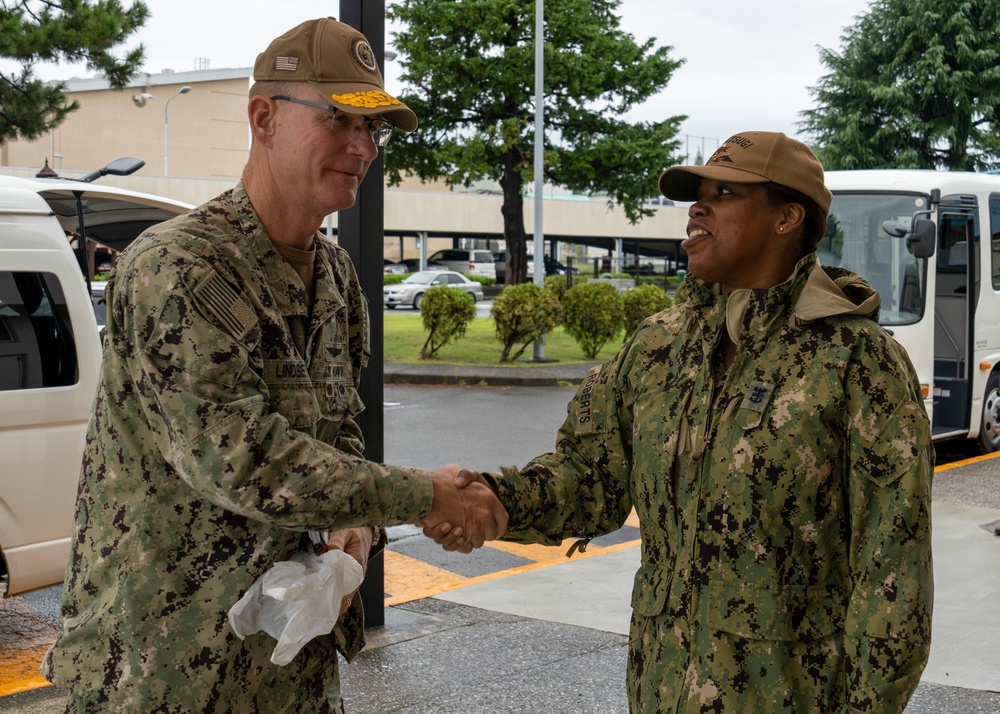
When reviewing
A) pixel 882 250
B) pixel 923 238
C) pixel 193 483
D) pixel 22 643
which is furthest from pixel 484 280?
pixel 193 483

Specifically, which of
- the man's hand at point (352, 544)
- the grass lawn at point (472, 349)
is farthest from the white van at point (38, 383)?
the grass lawn at point (472, 349)

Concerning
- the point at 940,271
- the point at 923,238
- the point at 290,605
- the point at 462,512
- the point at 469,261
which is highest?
the point at 469,261

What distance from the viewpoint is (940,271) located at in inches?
463

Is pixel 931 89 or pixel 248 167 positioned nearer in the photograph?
pixel 248 167

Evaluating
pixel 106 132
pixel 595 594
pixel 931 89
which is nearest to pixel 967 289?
pixel 595 594

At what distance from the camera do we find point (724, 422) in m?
2.46

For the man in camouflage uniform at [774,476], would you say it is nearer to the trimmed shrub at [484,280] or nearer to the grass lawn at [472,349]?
the grass lawn at [472,349]

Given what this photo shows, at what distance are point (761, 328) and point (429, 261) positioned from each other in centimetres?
5498

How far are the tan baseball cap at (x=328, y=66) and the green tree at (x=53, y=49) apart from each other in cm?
1238

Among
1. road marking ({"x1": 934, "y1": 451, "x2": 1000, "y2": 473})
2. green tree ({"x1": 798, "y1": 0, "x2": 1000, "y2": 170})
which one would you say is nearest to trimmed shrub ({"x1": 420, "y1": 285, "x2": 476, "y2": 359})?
road marking ({"x1": 934, "y1": 451, "x2": 1000, "y2": 473})

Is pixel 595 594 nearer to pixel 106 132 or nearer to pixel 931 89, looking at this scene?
pixel 931 89

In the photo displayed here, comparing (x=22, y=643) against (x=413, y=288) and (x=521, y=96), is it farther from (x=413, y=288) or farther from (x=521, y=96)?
(x=413, y=288)

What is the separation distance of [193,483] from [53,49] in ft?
44.9

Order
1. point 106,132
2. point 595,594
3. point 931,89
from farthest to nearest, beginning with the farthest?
point 106,132 → point 931,89 → point 595,594
